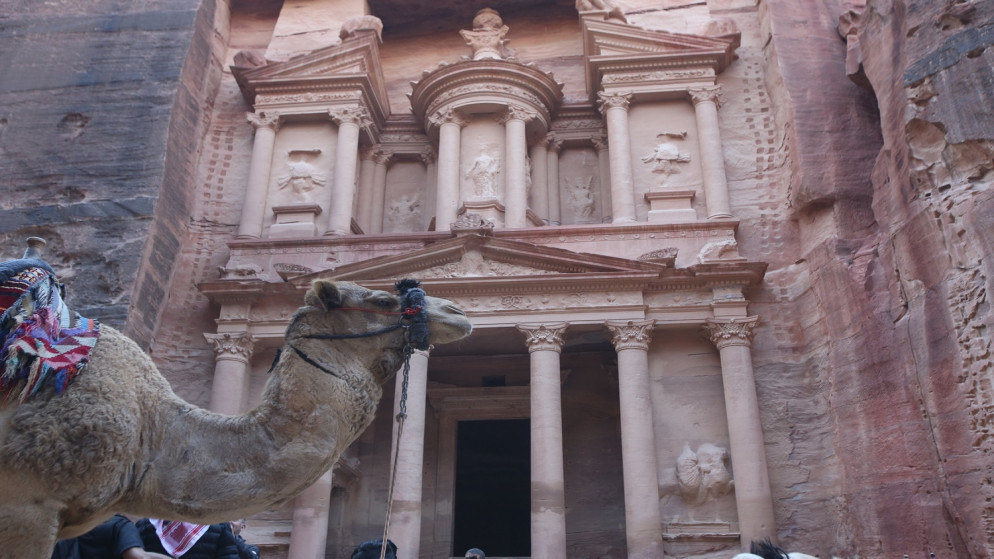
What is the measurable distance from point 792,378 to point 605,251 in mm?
3922

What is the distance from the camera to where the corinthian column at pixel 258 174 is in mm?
15891

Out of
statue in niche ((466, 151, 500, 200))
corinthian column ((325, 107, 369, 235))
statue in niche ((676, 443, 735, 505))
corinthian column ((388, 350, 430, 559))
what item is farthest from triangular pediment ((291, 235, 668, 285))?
statue in niche ((676, 443, 735, 505))

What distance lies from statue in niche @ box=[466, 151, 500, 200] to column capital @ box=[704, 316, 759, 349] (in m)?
5.29

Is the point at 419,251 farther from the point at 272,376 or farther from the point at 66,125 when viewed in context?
the point at 272,376

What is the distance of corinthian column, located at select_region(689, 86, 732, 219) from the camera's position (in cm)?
1478

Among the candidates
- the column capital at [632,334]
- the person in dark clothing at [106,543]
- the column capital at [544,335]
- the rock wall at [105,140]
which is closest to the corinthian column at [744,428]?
the column capital at [632,334]

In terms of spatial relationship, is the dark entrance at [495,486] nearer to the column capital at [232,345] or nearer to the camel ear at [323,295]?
the column capital at [232,345]

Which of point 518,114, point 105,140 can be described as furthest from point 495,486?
point 105,140

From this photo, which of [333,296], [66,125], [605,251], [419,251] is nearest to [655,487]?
[605,251]

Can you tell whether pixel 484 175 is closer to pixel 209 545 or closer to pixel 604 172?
pixel 604 172

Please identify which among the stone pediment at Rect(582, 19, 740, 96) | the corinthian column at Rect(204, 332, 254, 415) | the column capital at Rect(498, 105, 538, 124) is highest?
the stone pediment at Rect(582, 19, 740, 96)

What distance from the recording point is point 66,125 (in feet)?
49.6

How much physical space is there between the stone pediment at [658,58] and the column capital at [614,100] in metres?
0.22

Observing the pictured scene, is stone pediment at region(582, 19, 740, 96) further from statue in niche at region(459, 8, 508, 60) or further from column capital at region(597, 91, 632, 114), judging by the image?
statue in niche at region(459, 8, 508, 60)
